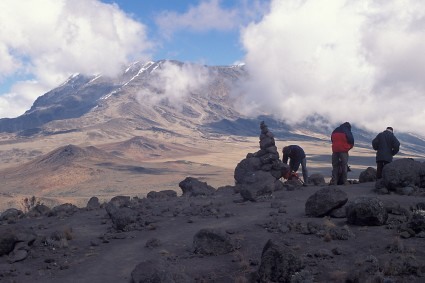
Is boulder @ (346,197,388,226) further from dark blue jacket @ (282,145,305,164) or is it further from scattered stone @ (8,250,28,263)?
dark blue jacket @ (282,145,305,164)

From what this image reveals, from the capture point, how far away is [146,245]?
38.7 ft

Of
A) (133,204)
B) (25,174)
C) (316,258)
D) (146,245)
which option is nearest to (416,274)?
(316,258)

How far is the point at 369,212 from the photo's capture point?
1055cm

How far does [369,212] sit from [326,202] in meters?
1.56

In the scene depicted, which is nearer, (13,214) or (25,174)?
(13,214)

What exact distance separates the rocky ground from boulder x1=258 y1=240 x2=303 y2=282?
0.7 inches

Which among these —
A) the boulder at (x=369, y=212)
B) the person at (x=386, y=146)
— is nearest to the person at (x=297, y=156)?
the person at (x=386, y=146)

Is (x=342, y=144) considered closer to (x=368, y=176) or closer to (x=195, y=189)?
(x=368, y=176)

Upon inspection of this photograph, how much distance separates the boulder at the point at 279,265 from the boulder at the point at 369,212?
2.95 meters

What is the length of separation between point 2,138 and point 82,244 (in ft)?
583

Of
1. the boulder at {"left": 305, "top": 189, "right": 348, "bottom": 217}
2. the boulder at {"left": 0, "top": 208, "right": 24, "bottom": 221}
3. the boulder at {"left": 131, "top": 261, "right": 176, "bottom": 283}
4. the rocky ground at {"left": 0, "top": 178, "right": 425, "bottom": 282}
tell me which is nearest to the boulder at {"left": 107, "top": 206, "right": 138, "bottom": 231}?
the rocky ground at {"left": 0, "top": 178, "right": 425, "bottom": 282}

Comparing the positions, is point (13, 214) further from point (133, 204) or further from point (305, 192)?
point (305, 192)

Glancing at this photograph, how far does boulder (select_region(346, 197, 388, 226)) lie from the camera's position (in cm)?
1051

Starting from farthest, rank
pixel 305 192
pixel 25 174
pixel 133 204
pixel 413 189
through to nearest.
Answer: pixel 25 174 → pixel 133 204 → pixel 305 192 → pixel 413 189
